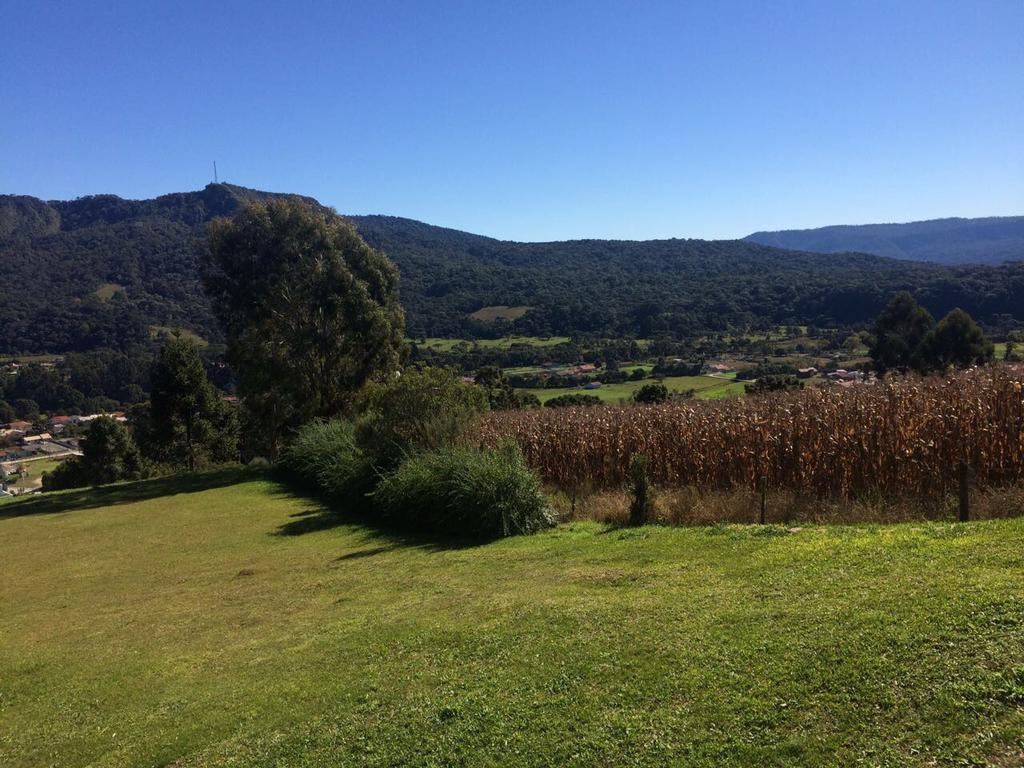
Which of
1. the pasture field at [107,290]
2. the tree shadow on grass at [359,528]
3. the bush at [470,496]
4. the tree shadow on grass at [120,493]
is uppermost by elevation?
the pasture field at [107,290]

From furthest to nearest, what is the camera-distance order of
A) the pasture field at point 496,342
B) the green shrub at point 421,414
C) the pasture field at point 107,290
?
the pasture field at point 107,290 → the pasture field at point 496,342 → the green shrub at point 421,414

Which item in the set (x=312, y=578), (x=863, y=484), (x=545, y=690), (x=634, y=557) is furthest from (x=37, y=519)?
(x=863, y=484)

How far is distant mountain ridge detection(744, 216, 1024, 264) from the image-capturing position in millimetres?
127719

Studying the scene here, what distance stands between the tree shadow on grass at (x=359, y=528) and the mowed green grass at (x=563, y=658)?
1190 mm

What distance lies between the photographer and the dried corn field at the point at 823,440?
10453 millimetres

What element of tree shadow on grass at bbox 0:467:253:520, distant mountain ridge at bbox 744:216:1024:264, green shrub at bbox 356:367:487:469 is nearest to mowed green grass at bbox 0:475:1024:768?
green shrub at bbox 356:367:487:469

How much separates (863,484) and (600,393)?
29.9 metres

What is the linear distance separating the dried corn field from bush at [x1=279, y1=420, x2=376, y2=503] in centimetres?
329

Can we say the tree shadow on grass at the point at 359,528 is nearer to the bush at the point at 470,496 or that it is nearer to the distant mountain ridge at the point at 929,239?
the bush at the point at 470,496

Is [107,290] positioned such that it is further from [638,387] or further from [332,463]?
[332,463]

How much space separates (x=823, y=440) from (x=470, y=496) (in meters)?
6.21

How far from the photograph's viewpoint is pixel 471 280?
102250 millimetres

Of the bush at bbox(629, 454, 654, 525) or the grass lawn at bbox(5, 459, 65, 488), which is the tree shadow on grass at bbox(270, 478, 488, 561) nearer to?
the bush at bbox(629, 454, 654, 525)

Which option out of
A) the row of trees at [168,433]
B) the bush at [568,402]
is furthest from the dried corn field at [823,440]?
the row of trees at [168,433]
